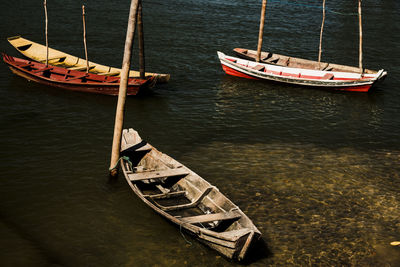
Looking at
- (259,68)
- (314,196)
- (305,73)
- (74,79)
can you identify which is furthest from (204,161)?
(305,73)

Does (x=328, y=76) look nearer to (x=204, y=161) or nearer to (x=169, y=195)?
(x=204, y=161)

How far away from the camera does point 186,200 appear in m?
14.8

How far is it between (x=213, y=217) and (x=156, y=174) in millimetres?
3172

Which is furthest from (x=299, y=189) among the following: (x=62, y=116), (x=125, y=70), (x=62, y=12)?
(x=62, y=12)

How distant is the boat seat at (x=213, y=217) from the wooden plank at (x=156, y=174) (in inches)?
98.8

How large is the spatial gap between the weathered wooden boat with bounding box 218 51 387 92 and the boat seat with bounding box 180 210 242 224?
A: 56.3 ft

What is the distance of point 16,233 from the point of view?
43.5ft

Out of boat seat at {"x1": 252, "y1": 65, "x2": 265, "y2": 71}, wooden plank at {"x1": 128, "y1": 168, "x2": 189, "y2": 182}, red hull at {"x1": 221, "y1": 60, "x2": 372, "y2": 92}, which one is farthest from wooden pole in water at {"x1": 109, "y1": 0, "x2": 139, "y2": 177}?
boat seat at {"x1": 252, "y1": 65, "x2": 265, "y2": 71}

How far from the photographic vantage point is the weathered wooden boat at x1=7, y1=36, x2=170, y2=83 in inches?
1026

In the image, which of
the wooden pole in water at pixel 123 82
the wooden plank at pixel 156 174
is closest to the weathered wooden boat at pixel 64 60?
the wooden pole in water at pixel 123 82

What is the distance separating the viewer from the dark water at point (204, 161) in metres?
13.0

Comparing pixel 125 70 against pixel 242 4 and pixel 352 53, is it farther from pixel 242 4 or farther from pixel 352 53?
pixel 242 4

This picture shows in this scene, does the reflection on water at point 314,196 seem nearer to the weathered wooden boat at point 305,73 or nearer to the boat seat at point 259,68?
the weathered wooden boat at point 305,73

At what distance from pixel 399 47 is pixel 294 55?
12.4m
